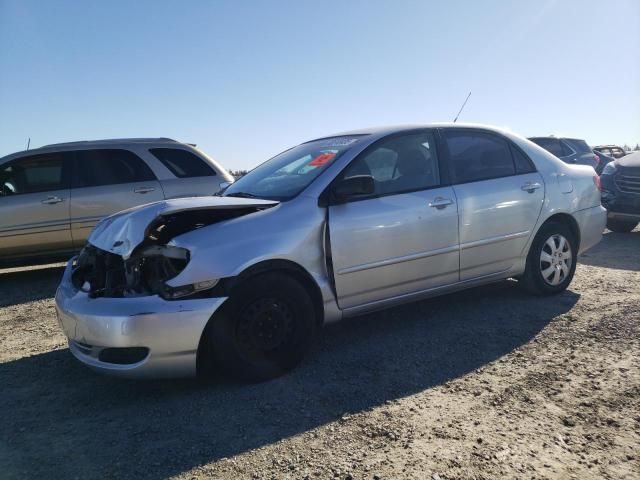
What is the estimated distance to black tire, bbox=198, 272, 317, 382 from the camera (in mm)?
3128

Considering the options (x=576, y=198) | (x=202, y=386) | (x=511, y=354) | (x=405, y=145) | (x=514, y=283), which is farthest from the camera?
(x=514, y=283)

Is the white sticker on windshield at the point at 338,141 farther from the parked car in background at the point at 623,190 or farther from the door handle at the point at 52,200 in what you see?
the parked car in background at the point at 623,190

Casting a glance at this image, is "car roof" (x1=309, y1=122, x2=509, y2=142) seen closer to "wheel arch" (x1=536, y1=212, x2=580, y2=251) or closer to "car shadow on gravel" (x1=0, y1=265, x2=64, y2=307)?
"wheel arch" (x1=536, y1=212, x2=580, y2=251)

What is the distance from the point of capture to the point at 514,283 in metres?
5.41

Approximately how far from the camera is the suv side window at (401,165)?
12.6 feet

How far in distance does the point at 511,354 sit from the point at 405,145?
5.79 ft

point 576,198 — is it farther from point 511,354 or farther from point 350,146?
point 350,146

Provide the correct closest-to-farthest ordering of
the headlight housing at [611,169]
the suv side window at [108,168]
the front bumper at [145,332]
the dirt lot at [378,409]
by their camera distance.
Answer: the dirt lot at [378,409], the front bumper at [145,332], the suv side window at [108,168], the headlight housing at [611,169]

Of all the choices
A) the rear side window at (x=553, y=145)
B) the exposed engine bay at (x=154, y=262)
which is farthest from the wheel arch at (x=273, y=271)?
the rear side window at (x=553, y=145)

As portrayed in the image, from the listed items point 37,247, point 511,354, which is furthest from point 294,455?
point 37,247

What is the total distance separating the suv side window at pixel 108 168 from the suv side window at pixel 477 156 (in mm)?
4390

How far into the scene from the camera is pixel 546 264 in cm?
474

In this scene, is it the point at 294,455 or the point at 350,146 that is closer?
the point at 294,455

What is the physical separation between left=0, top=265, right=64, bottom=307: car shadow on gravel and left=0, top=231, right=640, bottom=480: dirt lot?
1654mm
